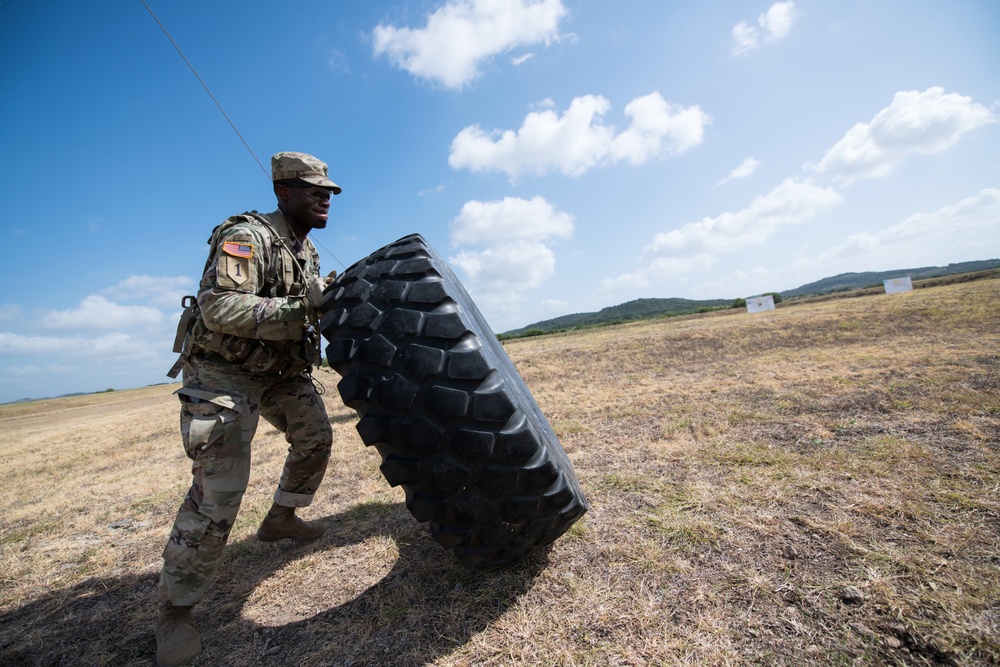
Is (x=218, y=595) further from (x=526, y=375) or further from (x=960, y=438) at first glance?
(x=526, y=375)

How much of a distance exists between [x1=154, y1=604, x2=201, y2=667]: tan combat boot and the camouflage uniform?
0.06m

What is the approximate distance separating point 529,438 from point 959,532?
7.17 feet

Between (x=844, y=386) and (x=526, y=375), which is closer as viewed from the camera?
(x=844, y=386)

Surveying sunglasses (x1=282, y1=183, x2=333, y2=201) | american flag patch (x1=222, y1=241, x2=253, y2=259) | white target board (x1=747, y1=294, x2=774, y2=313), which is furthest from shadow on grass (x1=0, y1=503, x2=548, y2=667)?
white target board (x1=747, y1=294, x2=774, y2=313)

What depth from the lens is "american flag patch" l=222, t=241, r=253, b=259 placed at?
2.23 m

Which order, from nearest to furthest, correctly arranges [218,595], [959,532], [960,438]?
[959,532]
[218,595]
[960,438]

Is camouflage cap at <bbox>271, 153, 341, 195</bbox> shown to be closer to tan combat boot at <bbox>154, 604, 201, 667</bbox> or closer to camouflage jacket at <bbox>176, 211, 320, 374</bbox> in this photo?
camouflage jacket at <bbox>176, 211, 320, 374</bbox>

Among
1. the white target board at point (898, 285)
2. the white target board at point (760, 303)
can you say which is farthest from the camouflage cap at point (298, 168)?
the white target board at point (898, 285)

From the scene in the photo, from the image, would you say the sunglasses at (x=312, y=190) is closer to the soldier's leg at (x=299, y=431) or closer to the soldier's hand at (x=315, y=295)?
the soldier's hand at (x=315, y=295)

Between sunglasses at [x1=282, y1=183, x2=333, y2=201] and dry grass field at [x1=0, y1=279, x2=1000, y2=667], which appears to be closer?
dry grass field at [x1=0, y1=279, x2=1000, y2=667]

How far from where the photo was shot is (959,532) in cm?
209

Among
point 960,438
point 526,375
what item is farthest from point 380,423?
point 526,375

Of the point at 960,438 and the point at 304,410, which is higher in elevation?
the point at 304,410

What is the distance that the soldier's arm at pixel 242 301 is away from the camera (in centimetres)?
213
